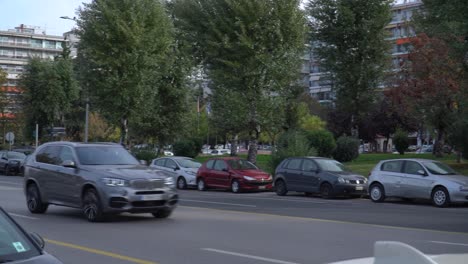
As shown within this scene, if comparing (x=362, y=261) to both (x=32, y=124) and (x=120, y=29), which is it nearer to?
(x=120, y=29)

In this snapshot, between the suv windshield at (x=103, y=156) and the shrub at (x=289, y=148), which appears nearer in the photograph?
the suv windshield at (x=103, y=156)

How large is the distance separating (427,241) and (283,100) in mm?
22564

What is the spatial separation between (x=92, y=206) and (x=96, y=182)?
1.81 feet

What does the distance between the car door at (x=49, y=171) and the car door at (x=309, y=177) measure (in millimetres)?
11073

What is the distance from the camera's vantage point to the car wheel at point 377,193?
21.6 m

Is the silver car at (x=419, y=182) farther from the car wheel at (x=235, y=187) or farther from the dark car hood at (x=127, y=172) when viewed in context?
the dark car hood at (x=127, y=172)

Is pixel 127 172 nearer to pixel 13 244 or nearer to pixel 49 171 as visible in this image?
pixel 49 171

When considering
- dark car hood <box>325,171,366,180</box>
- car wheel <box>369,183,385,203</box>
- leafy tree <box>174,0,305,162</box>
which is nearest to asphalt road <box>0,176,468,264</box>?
car wheel <box>369,183,385,203</box>

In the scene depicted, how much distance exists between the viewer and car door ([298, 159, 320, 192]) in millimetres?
23781

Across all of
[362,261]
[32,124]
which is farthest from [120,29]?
[362,261]

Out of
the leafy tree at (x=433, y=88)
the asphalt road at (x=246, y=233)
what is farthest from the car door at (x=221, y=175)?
the leafy tree at (x=433, y=88)

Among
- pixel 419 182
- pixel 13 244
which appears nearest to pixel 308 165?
pixel 419 182

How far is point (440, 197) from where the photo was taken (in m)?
19.7

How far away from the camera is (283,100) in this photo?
3372 centimetres
